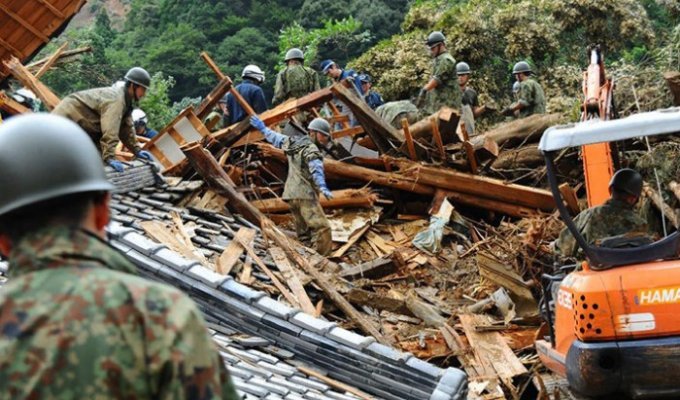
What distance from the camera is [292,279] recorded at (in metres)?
9.74

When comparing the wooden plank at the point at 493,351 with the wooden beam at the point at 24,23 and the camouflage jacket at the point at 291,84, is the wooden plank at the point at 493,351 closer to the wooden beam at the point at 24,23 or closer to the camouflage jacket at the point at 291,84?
the camouflage jacket at the point at 291,84

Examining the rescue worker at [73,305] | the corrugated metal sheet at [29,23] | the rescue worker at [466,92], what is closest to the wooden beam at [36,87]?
the corrugated metal sheet at [29,23]

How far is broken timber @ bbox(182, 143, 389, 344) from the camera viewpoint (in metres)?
9.73

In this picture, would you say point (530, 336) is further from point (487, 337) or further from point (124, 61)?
point (124, 61)

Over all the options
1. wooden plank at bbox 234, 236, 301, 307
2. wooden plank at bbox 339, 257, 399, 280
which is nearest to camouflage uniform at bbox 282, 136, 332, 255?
wooden plank at bbox 339, 257, 399, 280

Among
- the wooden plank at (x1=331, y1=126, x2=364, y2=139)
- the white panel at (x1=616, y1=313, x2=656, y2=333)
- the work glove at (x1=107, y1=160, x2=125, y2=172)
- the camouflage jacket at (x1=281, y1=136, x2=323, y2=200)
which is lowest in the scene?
the white panel at (x1=616, y1=313, x2=656, y2=333)

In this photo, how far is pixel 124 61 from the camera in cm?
3766

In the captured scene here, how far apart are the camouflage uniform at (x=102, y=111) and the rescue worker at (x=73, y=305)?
26.6 ft

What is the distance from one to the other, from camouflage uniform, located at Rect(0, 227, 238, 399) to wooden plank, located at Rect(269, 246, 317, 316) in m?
6.90

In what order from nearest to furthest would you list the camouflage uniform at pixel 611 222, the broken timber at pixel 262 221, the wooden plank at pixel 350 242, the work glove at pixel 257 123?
the camouflage uniform at pixel 611 222 → the broken timber at pixel 262 221 → the wooden plank at pixel 350 242 → the work glove at pixel 257 123

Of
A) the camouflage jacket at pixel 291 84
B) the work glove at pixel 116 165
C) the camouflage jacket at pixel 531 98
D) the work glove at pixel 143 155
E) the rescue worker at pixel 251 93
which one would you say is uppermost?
the work glove at pixel 116 165

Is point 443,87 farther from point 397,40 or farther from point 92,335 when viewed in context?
point 92,335

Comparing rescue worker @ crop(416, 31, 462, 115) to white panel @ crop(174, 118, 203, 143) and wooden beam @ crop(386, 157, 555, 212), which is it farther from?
white panel @ crop(174, 118, 203, 143)

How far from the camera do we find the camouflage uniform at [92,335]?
2.12m
